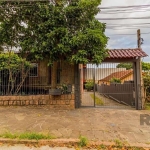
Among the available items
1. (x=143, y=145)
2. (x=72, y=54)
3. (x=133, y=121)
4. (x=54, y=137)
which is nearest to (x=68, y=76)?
(x=72, y=54)

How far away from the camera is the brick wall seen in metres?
8.41

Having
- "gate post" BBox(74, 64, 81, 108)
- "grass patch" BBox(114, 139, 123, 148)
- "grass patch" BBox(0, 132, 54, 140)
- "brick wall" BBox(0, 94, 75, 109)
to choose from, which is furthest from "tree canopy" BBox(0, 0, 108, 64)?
"grass patch" BBox(114, 139, 123, 148)

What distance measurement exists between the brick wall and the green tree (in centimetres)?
214

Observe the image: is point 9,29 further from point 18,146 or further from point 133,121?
point 133,121

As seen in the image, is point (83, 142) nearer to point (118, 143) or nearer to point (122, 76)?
point (118, 143)

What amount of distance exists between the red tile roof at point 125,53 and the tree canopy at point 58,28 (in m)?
1.20

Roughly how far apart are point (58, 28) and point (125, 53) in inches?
158

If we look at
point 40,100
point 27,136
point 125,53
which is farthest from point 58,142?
point 125,53

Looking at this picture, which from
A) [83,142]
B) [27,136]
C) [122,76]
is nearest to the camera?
[83,142]

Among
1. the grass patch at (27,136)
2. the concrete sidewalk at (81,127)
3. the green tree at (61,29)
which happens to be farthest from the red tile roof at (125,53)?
the grass patch at (27,136)

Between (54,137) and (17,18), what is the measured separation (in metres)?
6.27

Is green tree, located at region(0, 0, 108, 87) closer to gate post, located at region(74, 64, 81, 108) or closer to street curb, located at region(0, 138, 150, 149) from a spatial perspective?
gate post, located at region(74, 64, 81, 108)

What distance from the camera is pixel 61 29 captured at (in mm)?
7184

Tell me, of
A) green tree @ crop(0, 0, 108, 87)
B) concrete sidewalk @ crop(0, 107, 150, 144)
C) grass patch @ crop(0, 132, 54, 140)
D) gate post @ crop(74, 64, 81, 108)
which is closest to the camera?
grass patch @ crop(0, 132, 54, 140)
